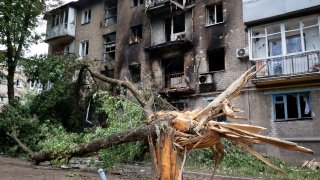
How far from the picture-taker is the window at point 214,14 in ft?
62.0

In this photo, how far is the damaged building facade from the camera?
47.4ft

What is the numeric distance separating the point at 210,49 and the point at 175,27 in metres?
3.88

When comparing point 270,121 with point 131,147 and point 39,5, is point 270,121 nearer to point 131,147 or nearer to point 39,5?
point 131,147

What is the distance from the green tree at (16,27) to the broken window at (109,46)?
495cm

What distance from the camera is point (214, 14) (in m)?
19.1

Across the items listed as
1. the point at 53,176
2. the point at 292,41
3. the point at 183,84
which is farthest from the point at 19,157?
the point at 292,41

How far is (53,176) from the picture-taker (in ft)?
27.1


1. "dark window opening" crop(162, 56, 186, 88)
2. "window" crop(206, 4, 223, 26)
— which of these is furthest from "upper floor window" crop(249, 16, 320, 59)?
"dark window opening" crop(162, 56, 186, 88)

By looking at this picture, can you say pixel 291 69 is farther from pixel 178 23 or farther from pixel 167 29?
pixel 167 29

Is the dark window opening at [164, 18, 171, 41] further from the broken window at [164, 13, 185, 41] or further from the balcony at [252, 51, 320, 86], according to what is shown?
the balcony at [252, 51, 320, 86]

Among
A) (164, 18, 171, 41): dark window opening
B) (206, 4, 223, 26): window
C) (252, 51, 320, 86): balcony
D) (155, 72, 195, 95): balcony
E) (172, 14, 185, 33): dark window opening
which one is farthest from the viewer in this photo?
(164, 18, 171, 41): dark window opening

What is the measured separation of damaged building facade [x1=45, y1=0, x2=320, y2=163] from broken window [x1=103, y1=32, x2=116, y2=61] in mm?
78

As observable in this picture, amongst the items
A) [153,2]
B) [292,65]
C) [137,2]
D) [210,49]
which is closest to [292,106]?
[292,65]

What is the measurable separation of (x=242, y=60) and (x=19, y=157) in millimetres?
12117
